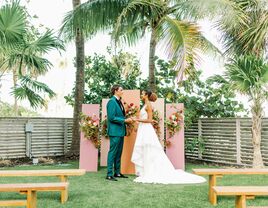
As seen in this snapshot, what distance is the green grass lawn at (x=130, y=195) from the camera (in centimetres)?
598

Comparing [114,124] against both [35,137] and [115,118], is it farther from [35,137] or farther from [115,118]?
[35,137]

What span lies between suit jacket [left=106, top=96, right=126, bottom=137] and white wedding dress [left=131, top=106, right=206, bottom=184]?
0.53 metres

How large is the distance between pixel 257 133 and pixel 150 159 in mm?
2933

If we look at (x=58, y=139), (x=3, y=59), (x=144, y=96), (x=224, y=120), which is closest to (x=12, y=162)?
(x=58, y=139)

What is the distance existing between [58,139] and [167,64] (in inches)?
162

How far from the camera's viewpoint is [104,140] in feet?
33.8

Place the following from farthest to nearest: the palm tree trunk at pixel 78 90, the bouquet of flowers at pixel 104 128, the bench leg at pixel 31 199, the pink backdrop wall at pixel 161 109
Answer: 1. the palm tree trunk at pixel 78 90
2. the bouquet of flowers at pixel 104 128
3. the pink backdrop wall at pixel 161 109
4. the bench leg at pixel 31 199

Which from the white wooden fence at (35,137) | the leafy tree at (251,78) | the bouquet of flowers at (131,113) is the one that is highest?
the leafy tree at (251,78)

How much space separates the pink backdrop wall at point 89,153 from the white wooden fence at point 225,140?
339 cm

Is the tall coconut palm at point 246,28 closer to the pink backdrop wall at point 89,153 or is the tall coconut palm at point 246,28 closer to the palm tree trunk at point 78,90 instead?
the pink backdrop wall at point 89,153

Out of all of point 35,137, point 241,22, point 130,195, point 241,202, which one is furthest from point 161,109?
point 241,202

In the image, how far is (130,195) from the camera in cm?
669

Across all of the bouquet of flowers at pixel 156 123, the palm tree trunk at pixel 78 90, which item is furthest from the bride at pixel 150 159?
the palm tree trunk at pixel 78 90

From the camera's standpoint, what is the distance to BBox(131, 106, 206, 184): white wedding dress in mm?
8164
